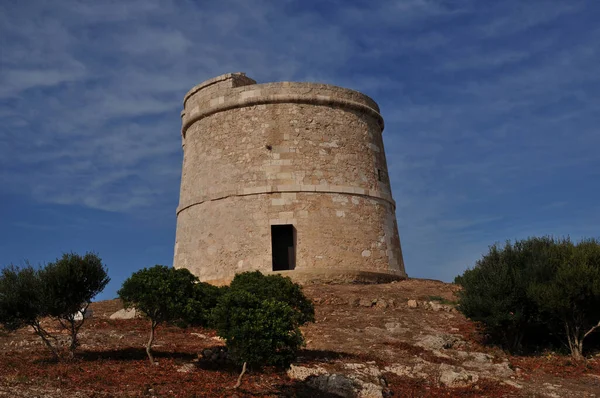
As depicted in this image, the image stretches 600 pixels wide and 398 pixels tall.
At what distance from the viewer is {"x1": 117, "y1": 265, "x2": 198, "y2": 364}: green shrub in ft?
39.9

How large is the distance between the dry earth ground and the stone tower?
2856 mm

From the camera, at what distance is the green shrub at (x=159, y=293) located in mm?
12176

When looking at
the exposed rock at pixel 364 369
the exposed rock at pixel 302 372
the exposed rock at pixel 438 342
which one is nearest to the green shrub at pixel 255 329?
the exposed rock at pixel 302 372

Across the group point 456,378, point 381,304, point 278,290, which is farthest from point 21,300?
point 381,304

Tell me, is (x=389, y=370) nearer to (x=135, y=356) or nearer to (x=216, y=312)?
(x=216, y=312)

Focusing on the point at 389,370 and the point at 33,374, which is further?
Result: the point at 389,370

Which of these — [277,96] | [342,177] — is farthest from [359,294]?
[277,96]

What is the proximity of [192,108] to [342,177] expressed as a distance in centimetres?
685

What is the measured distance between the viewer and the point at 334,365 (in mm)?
12930

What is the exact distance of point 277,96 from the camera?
2245 centimetres

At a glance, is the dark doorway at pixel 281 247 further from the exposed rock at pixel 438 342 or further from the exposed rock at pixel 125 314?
the exposed rock at pixel 438 342

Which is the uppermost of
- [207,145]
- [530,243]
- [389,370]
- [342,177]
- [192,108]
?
[192,108]

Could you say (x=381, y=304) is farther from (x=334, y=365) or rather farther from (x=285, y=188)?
(x=334, y=365)

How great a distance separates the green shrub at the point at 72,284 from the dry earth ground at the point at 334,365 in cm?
100
